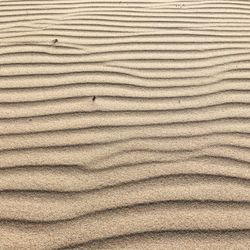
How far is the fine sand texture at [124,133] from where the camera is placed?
A: 168 centimetres

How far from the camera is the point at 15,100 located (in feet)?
8.13

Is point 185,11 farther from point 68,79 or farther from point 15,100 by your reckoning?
point 15,100

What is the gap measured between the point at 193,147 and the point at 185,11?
207 cm

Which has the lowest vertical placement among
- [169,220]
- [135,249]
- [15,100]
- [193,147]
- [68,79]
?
[135,249]

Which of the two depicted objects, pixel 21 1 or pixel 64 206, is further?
pixel 21 1

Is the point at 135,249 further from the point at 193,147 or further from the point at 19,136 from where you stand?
the point at 19,136

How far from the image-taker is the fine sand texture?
168 cm

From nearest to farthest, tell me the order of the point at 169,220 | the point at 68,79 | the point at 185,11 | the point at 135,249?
the point at 135,249
the point at 169,220
the point at 68,79
the point at 185,11

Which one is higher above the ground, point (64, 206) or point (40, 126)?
point (40, 126)

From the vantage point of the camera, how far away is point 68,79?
2.71m

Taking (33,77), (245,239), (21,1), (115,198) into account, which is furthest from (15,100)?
(21,1)

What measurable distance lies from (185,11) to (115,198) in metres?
2.50

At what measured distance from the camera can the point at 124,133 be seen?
221 cm

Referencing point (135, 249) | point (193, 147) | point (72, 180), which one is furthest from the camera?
point (193, 147)
